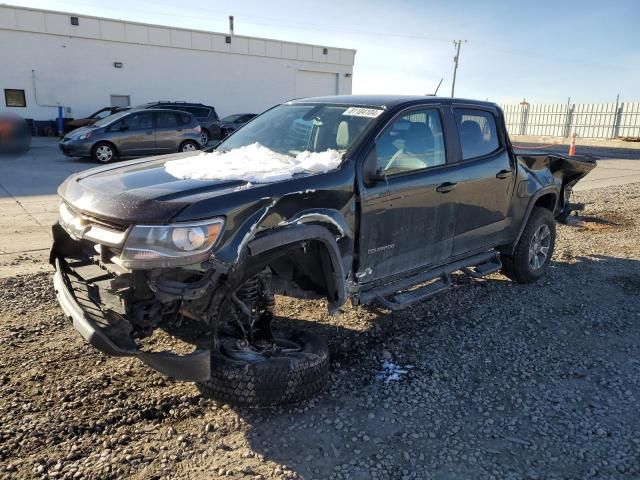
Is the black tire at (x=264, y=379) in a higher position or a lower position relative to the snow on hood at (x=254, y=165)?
lower

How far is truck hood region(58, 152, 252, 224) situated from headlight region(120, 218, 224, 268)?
0.19 ft

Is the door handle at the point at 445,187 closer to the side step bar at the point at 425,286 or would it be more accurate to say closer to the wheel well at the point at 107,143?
the side step bar at the point at 425,286

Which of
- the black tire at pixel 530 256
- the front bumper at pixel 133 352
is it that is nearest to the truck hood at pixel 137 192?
the front bumper at pixel 133 352

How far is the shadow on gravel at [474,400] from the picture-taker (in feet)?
8.96

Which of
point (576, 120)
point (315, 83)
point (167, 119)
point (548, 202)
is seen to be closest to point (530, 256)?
point (548, 202)

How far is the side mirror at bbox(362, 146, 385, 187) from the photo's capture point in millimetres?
3426

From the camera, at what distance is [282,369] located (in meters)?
2.97

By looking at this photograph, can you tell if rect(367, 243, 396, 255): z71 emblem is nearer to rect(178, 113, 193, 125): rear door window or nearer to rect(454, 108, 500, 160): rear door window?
rect(454, 108, 500, 160): rear door window

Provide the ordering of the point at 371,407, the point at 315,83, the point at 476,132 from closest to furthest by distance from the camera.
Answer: the point at 371,407, the point at 476,132, the point at 315,83

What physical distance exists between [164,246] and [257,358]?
93 centimetres

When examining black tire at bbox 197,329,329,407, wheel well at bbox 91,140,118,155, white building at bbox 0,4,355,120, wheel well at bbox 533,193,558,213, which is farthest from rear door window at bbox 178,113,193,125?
black tire at bbox 197,329,329,407

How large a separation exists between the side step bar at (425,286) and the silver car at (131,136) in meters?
12.7

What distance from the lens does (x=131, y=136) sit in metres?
14.9

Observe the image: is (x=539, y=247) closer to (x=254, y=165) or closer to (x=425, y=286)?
(x=425, y=286)
